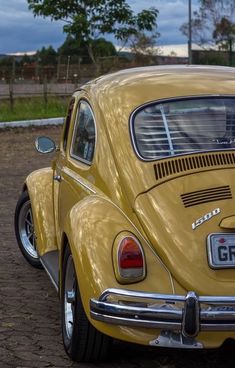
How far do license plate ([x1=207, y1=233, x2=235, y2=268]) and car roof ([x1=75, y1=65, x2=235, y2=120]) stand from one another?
1116 mm

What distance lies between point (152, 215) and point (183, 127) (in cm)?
73

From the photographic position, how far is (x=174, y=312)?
3.41 meters

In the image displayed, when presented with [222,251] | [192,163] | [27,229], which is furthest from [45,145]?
[222,251]

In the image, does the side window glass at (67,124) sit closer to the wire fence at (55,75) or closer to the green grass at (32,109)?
the green grass at (32,109)

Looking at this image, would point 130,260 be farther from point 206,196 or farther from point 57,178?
point 57,178

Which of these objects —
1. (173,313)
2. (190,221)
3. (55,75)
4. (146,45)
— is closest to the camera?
(173,313)

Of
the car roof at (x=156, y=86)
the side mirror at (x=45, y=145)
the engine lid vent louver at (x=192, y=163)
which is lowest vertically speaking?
the side mirror at (x=45, y=145)

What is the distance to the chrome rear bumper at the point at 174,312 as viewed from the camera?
340 centimetres

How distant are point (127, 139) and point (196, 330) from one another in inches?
51.0

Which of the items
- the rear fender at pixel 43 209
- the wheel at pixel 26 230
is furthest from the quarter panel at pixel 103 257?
the wheel at pixel 26 230

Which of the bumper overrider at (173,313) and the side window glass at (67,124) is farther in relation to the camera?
the side window glass at (67,124)

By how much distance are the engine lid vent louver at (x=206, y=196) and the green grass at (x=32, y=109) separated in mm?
16833

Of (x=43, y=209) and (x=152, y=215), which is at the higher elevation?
(x=152, y=215)

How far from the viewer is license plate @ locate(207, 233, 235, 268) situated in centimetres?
354
